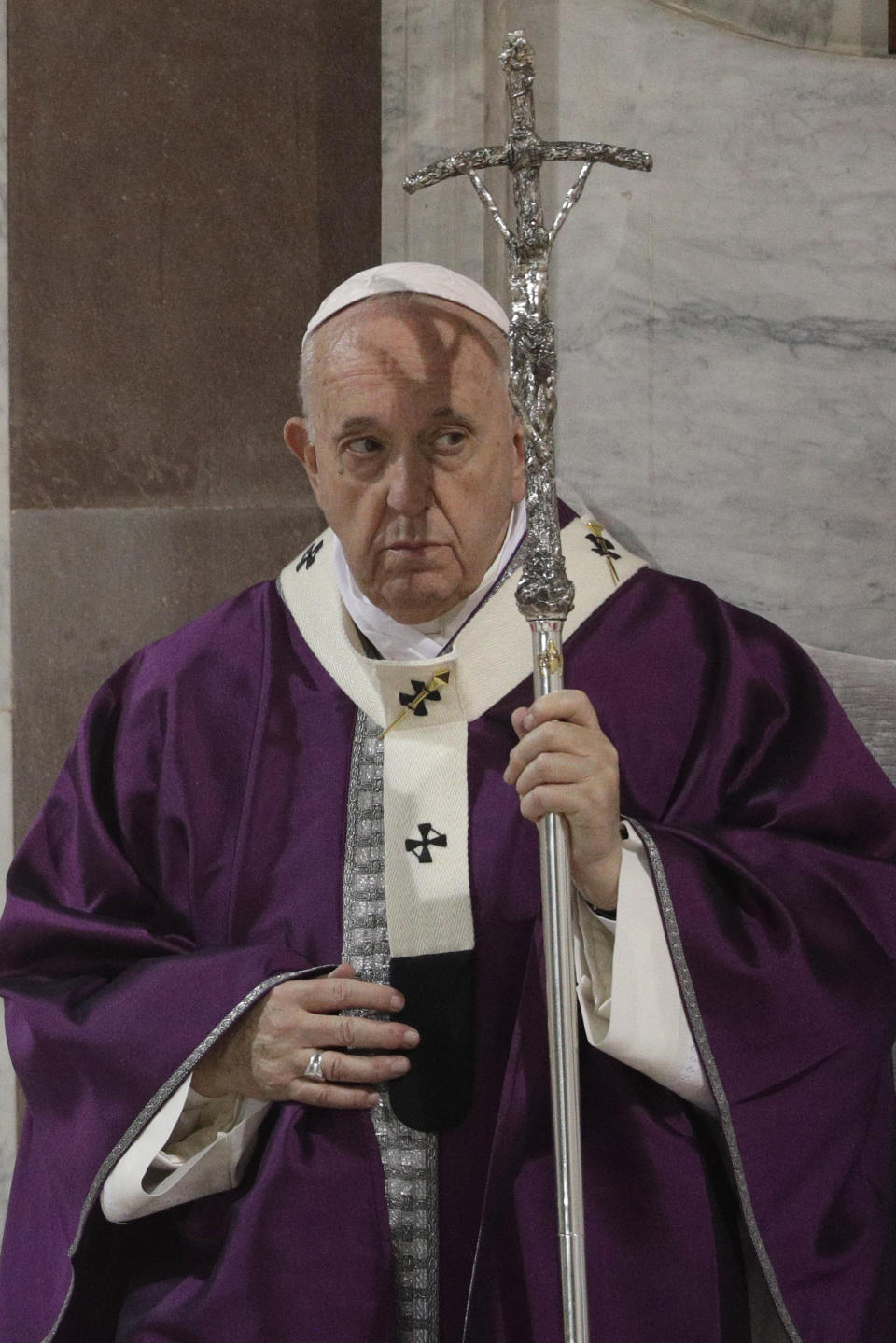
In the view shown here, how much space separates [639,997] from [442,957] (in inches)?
14.2

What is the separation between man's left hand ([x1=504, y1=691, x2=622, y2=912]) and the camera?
2.27 meters

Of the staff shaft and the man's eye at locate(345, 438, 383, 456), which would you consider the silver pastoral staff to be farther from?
the man's eye at locate(345, 438, 383, 456)

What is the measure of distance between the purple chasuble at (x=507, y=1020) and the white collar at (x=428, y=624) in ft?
0.38

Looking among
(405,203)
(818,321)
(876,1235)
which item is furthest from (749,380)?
(876,1235)

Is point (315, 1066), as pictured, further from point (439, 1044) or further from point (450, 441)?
point (450, 441)

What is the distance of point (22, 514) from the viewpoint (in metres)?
3.68

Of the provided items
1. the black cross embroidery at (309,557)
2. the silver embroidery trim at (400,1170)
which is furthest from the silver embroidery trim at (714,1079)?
the black cross embroidery at (309,557)

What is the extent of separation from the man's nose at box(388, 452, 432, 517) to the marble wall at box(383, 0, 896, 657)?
43.3 inches

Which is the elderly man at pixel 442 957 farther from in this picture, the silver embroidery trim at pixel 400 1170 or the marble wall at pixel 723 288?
the marble wall at pixel 723 288

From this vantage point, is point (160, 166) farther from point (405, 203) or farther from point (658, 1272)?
point (658, 1272)

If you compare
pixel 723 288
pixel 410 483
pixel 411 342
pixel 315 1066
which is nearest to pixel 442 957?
pixel 315 1066

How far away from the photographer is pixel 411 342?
2723 mm

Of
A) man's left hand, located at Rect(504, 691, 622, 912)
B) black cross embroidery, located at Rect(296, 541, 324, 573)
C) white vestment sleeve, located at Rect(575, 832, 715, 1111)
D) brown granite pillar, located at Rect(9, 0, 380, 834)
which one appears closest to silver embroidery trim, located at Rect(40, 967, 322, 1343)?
white vestment sleeve, located at Rect(575, 832, 715, 1111)

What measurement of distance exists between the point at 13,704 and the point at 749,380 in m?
1.76
